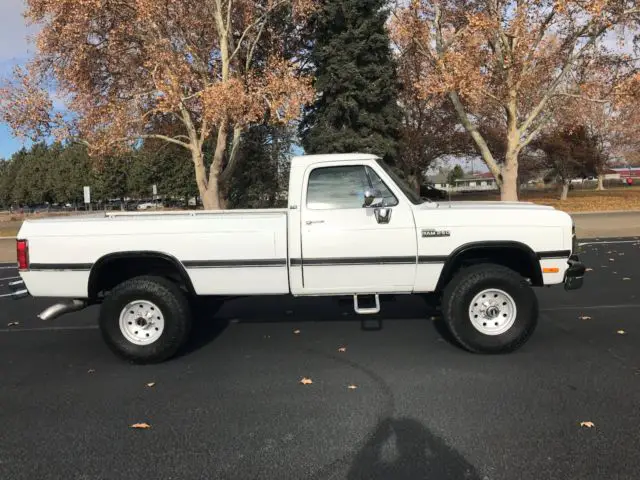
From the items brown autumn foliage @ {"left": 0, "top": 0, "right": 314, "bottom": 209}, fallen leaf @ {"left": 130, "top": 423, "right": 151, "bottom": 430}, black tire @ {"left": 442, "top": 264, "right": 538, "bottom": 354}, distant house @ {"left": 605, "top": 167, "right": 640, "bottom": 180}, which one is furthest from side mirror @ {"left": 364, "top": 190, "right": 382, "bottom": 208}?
distant house @ {"left": 605, "top": 167, "right": 640, "bottom": 180}

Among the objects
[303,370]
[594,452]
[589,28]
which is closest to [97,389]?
[303,370]

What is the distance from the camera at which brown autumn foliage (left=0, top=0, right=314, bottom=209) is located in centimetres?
1734

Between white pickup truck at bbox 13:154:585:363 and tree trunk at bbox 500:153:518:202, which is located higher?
tree trunk at bbox 500:153:518:202

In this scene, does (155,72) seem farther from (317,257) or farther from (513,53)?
(317,257)

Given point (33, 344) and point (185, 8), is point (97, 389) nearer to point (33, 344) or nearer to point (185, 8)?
point (33, 344)

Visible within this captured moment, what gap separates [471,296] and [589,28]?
632 inches

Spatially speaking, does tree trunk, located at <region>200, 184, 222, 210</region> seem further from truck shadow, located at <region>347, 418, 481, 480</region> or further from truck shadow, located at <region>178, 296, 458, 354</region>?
truck shadow, located at <region>347, 418, 481, 480</region>

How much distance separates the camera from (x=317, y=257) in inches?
208

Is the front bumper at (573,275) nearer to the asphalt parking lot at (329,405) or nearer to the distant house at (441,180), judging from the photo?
the asphalt parking lot at (329,405)

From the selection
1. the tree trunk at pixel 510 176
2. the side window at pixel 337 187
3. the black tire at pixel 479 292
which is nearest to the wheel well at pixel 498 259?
the black tire at pixel 479 292

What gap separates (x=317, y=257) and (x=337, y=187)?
0.75 meters

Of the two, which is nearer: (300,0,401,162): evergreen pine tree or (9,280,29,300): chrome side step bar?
(9,280,29,300): chrome side step bar

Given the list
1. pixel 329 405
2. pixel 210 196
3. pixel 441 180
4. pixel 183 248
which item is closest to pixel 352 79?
pixel 210 196

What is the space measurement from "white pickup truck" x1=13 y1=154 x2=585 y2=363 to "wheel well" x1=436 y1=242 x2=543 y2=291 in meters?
0.02
